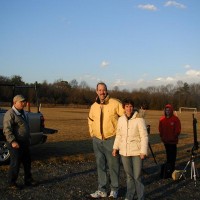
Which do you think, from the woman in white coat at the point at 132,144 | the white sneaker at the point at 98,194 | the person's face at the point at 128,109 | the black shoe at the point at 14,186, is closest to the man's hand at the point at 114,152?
the woman in white coat at the point at 132,144

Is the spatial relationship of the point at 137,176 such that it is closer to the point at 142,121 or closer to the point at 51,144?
the point at 142,121

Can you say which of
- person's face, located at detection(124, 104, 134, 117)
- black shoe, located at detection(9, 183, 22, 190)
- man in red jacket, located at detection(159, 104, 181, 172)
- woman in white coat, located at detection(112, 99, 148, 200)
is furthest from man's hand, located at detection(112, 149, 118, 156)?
man in red jacket, located at detection(159, 104, 181, 172)

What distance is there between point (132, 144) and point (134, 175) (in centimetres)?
50

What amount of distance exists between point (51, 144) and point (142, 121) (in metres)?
8.93

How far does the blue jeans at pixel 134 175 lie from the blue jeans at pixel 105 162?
44cm

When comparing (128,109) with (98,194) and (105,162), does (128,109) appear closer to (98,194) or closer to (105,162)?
(105,162)

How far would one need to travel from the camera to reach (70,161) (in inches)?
416

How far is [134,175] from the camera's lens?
605 centimetres

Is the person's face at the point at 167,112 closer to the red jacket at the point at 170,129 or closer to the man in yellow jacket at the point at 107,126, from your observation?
the red jacket at the point at 170,129

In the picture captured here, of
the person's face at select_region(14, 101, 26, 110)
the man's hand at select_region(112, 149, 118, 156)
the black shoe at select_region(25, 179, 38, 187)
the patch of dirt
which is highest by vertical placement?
the person's face at select_region(14, 101, 26, 110)

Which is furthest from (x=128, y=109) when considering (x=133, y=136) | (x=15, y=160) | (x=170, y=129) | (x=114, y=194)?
(x=170, y=129)

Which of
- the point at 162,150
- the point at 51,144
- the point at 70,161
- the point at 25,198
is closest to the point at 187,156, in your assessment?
the point at 162,150

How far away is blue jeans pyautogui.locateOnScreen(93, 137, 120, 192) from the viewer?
21.4ft

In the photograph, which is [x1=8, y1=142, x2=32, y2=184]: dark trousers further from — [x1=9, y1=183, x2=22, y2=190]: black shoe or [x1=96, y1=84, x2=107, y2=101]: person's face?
[x1=96, y1=84, x2=107, y2=101]: person's face
